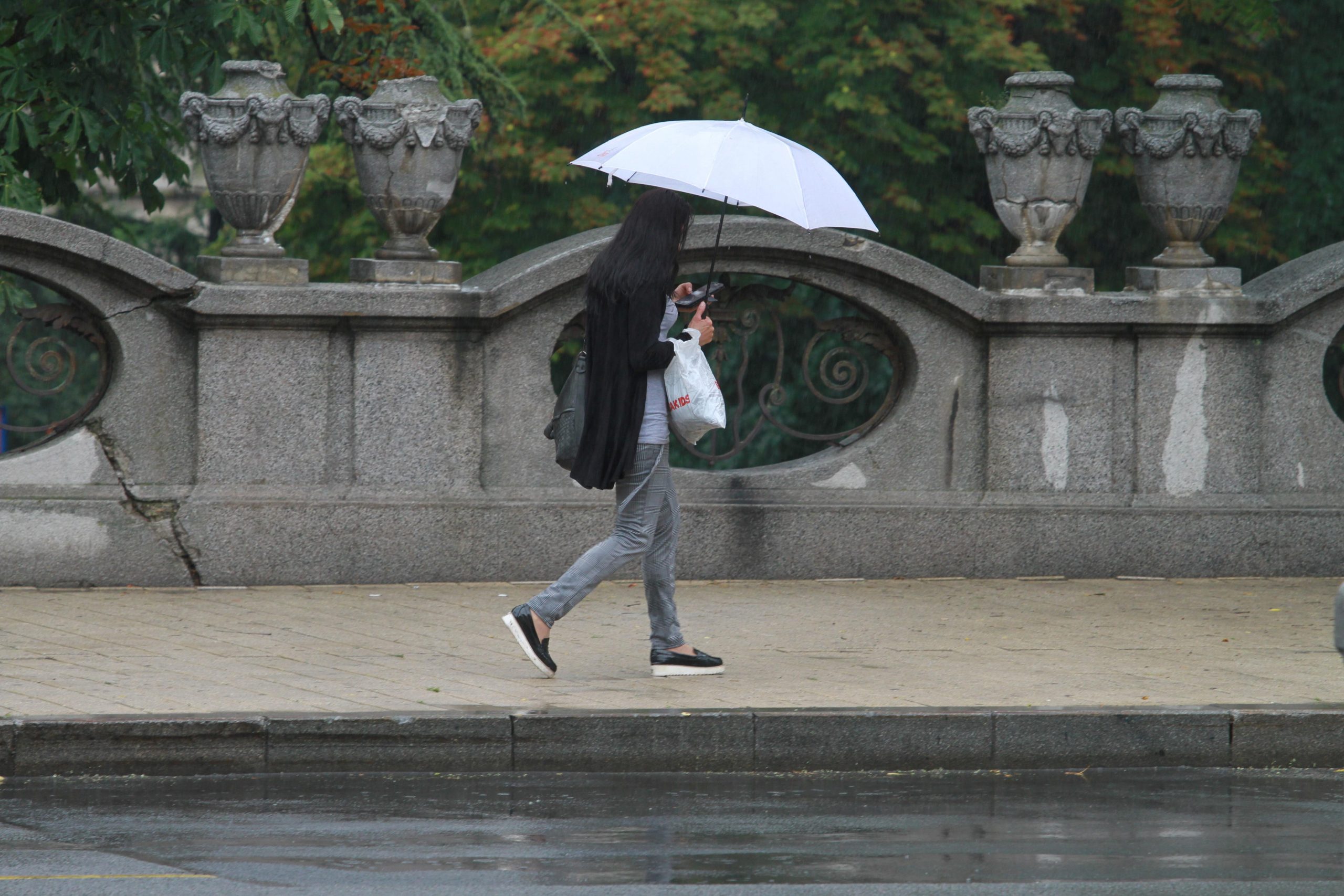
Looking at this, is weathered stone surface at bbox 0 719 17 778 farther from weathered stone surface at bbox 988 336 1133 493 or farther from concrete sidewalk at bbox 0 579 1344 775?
weathered stone surface at bbox 988 336 1133 493

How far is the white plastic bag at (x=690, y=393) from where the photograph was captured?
7152mm

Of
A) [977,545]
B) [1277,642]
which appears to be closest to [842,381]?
[977,545]

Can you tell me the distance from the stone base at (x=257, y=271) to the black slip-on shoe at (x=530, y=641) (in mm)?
2895

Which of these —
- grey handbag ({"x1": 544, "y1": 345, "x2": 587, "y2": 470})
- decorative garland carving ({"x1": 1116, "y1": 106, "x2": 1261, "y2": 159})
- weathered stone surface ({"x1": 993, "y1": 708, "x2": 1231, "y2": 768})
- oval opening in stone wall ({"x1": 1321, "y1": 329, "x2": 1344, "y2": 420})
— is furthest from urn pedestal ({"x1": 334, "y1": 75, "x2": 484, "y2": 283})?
oval opening in stone wall ({"x1": 1321, "y1": 329, "x2": 1344, "y2": 420})

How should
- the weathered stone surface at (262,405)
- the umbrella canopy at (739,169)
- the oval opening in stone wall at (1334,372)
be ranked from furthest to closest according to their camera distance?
the oval opening in stone wall at (1334,372)
the weathered stone surface at (262,405)
the umbrella canopy at (739,169)

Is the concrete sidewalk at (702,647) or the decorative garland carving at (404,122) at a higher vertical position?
the decorative garland carving at (404,122)

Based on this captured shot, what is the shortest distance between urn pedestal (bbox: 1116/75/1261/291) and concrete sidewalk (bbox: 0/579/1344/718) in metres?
1.64

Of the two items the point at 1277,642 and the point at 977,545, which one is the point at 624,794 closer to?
the point at 1277,642

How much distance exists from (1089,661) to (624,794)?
2375 mm

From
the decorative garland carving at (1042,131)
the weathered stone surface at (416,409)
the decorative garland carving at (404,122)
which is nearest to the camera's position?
the decorative garland carving at (404,122)

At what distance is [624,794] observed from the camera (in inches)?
237

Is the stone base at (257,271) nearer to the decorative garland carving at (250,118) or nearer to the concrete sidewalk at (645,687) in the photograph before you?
the decorative garland carving at (250,118)

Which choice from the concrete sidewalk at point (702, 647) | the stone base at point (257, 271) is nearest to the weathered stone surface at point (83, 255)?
the stone base at point (257, 271)

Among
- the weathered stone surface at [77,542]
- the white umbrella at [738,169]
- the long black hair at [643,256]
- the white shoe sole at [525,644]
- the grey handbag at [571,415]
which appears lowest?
the white shoe sole at [525,644]
